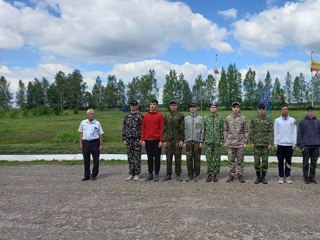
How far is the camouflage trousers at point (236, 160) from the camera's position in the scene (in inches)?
356

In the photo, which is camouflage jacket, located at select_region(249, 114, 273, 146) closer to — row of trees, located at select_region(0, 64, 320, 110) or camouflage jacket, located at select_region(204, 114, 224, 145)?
camouflage jacket, located at select_region(204, 114, 224, 145)

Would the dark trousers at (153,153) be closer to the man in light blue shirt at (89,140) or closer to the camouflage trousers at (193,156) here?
the camouflage trousers at (193,156)

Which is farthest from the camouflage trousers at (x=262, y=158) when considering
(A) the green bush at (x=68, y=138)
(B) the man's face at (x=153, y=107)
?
(A) the green bush at (x=68, y=138)

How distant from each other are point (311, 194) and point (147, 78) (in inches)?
3163

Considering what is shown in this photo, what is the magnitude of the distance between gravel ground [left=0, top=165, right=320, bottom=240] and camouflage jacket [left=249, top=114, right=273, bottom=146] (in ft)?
3.32

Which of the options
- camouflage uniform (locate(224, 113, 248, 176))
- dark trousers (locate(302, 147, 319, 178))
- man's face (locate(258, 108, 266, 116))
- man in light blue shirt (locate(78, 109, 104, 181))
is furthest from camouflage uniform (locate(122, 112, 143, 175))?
dark trousers (locate(302, 147, 319, 178))

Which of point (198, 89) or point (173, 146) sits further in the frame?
point (198, 89)

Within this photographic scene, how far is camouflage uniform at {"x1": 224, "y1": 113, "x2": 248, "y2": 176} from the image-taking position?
29.6ft

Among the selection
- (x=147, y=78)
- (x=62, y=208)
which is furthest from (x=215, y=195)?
(x=147, y=78)

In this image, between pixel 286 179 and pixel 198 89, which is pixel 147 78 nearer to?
pixel 198 89

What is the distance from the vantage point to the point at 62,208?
21.6 ft

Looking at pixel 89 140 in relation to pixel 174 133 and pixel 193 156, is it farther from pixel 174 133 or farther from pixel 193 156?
pixel 193 156

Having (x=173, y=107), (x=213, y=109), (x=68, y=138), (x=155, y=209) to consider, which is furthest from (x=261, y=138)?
(x=68, y=138)

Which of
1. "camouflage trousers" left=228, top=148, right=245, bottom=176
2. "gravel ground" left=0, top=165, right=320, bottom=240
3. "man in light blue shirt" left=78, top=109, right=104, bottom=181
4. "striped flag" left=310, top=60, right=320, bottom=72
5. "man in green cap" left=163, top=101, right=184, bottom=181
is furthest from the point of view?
"striped flag" left=310, top=60, right=320, bottom=72
